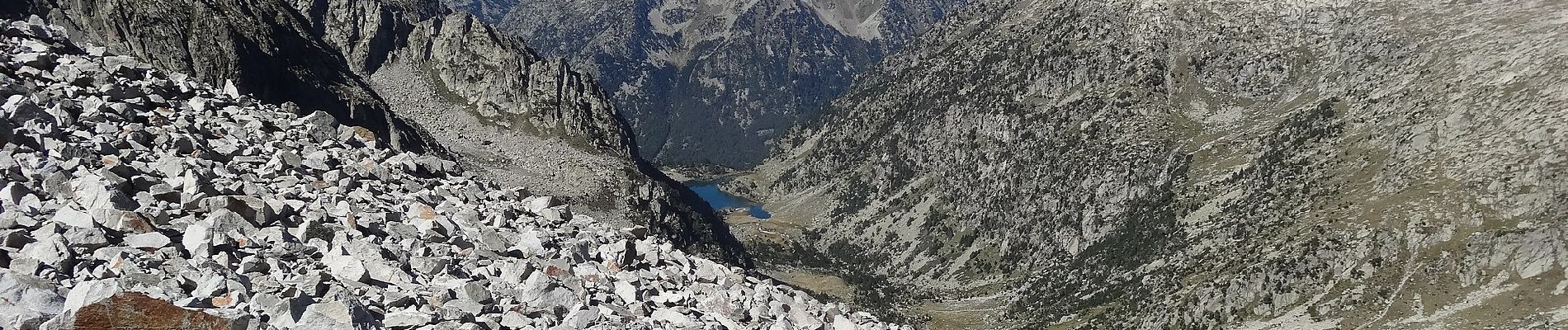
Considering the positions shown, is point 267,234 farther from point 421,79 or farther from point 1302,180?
point 421,79

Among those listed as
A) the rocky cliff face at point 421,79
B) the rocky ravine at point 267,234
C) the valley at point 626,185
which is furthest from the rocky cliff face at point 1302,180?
the rocky ravine at point 267,234

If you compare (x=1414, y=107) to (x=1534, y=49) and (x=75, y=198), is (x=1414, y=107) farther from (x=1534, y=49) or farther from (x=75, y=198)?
(x=75, y=198)

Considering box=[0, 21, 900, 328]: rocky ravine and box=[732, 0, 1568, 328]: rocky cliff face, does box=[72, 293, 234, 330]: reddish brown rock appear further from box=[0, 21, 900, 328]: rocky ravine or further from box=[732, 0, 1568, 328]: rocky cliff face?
box=[732, 0, 1568, 328]: rocky cliff face

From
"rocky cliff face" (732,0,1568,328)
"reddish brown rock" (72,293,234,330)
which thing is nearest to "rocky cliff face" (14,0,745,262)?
"rocky cliff face" (732,0,1568,328)

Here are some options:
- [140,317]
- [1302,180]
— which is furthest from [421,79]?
[140,317]

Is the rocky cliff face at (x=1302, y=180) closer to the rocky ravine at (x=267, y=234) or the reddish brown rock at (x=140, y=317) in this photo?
the rocky ravine at (x=267, y=234)
